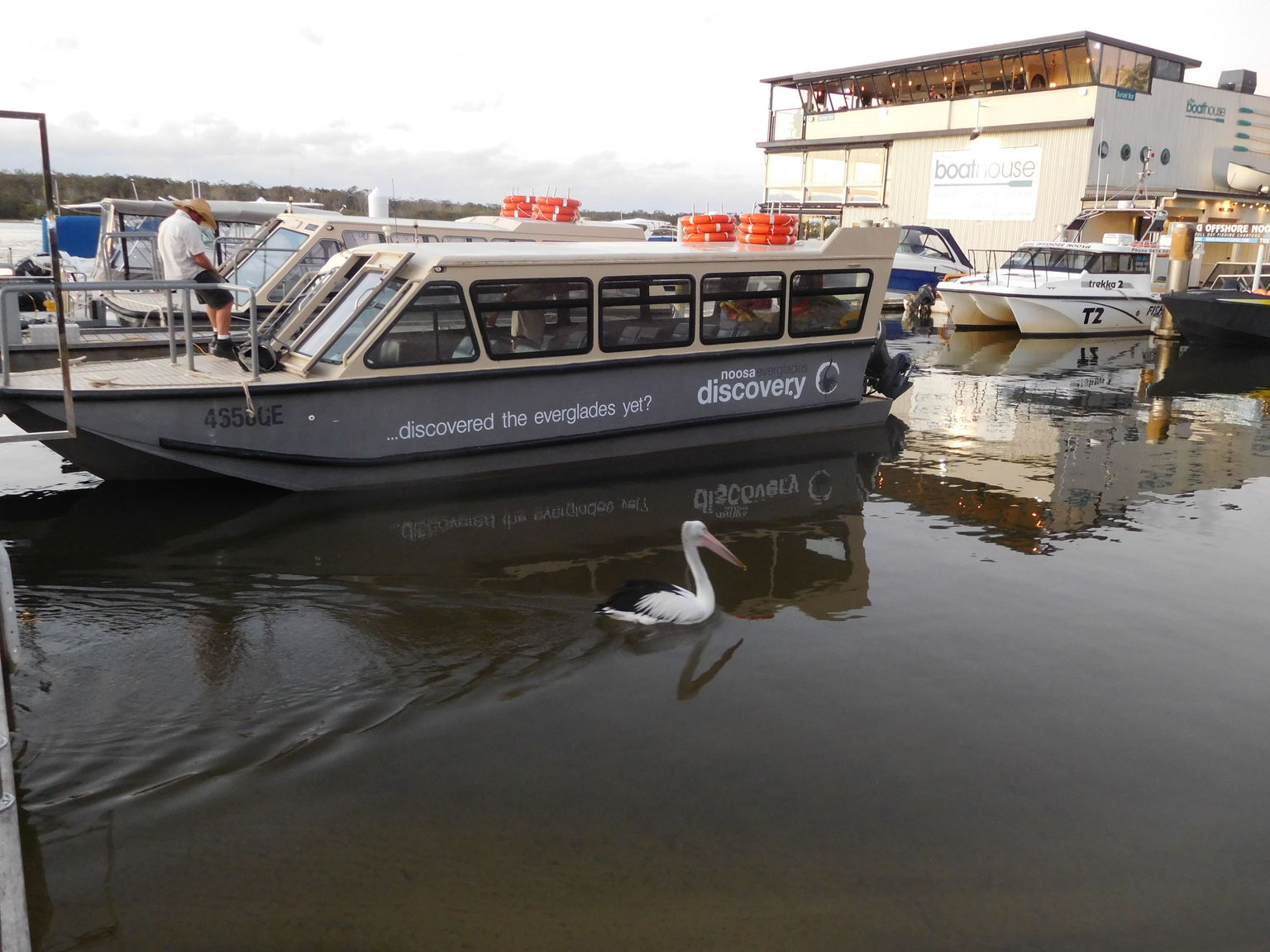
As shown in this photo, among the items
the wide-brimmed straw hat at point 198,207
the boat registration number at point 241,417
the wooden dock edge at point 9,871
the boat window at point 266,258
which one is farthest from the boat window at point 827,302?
the wooden dock edge at point 9,871

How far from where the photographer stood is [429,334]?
8.57 m

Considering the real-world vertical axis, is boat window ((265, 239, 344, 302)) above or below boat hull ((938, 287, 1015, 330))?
above

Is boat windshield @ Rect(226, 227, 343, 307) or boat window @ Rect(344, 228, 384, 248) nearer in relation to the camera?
boat windshield @ Rect(226, 227, 343, 307)

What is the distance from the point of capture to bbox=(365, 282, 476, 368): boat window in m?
8.38

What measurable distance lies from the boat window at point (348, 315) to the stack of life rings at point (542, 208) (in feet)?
22.2

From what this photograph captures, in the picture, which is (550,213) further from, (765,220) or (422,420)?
(422,420)

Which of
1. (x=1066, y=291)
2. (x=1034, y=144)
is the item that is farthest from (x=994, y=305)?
(x=1034, y=144)

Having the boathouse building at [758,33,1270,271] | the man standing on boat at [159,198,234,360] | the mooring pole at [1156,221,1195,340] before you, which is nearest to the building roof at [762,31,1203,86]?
the boathouse building at [758,33,1270,271]

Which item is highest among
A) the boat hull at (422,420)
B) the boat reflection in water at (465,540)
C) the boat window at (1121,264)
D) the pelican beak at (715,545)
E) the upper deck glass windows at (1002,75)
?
the upper deck glass windows at (1002,75)

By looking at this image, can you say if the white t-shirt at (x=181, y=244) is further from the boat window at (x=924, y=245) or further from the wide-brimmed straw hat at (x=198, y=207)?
the boat window at (x=924, y=245)

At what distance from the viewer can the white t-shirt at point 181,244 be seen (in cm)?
933

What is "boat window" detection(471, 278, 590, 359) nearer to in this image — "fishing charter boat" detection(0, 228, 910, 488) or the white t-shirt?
"fishing charter boat" detection(0, 228, 910, 488)

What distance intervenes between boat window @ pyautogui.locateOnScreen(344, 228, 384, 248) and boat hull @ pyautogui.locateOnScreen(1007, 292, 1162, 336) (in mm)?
15160

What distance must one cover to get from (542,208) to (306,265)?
4002 millimetres
